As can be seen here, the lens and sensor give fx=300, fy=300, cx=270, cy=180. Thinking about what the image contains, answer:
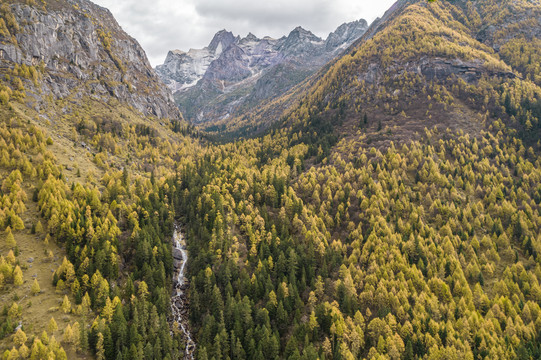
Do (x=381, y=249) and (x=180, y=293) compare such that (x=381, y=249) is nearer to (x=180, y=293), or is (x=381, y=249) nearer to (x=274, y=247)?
(x=274, y=247)

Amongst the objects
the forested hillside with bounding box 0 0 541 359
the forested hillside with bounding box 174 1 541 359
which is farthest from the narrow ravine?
the forested hillside with bounding box 174 1 541 359

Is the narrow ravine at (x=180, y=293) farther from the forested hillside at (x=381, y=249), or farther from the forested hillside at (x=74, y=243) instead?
the forested hillside at (x=381, y=249)

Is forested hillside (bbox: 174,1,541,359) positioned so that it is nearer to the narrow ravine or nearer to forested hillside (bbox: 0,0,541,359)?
forested hillside (bbox: 0,0,541,359)

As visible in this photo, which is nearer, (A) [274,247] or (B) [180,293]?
(B) [180,293]

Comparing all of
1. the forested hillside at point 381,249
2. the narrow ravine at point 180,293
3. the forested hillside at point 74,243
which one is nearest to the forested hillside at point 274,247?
the forested hillside at point 74,243

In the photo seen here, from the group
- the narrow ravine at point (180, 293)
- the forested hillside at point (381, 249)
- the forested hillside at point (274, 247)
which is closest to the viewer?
the forested hillside at point (274, 247)

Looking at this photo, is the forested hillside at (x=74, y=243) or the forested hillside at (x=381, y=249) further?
the forested hillside at (x=381, y=249)

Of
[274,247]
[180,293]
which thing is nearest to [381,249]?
[274,247]
